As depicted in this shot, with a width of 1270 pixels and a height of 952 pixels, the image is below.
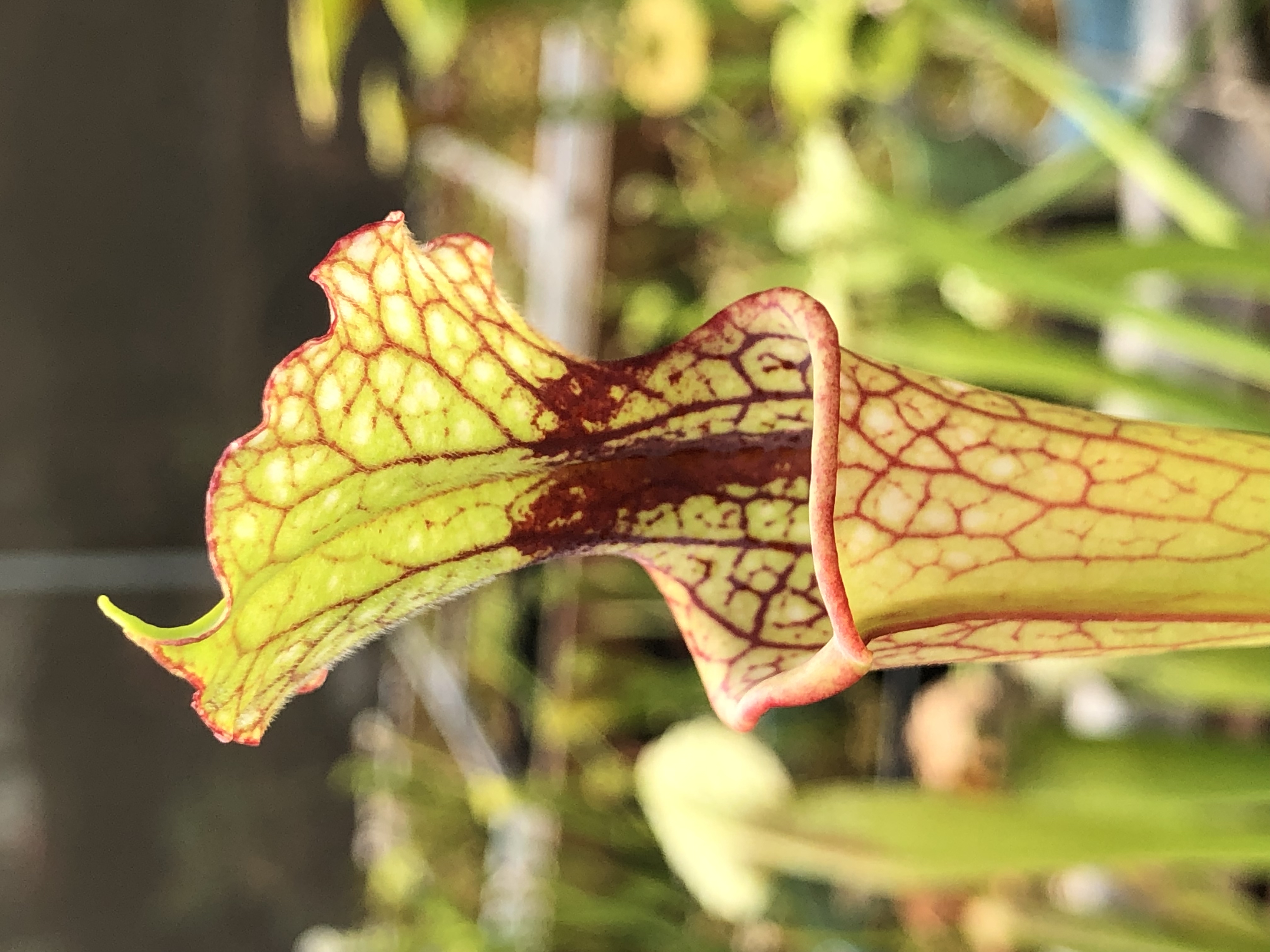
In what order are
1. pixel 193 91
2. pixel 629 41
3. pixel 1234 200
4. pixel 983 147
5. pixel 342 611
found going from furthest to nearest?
pixel 193 91 → pixel 629 41 → pixel 983 147 → pixel 1234 200 → pixel 342 611

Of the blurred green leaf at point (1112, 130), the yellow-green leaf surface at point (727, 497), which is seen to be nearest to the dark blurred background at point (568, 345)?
the blurred green leaf at point (1112, 130)

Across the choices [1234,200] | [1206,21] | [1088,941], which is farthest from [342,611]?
[1234,200]

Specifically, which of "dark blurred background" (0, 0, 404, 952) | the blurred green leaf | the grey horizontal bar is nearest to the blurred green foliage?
the blurred green leaf

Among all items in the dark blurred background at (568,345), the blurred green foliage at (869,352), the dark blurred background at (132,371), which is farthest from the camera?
the dark blurred background at (132,371)

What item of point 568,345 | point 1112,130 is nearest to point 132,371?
point 568,345

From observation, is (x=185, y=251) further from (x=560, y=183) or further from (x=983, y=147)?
(x=983, y=147)

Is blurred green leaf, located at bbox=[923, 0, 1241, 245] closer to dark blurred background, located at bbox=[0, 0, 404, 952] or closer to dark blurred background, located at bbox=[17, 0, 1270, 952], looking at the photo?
dark blurred background, located at bbox=[17, 0, 1270, 952]

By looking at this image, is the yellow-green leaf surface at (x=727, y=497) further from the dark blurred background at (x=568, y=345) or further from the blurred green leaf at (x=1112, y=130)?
the blurred green leaf at (x=1112, y=130)
